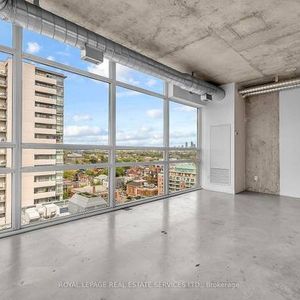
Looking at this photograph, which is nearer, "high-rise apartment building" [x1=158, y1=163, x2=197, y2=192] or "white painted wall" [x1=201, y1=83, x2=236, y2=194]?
"high-rise apartment building" [x1=158, y1=163, x2=197, y2=192]

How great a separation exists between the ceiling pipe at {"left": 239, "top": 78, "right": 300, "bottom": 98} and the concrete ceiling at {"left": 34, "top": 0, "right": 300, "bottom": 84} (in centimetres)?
48

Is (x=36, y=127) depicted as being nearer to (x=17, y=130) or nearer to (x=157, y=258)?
(x=17, y=130)

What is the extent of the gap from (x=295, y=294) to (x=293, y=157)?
4991 mm

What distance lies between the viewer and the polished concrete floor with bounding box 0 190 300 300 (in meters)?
1.98

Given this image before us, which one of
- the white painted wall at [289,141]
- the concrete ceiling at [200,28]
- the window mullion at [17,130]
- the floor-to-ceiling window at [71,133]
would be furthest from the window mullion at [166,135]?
the window mullion at [17,130]

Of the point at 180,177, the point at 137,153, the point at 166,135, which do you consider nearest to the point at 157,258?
the point at 137,153

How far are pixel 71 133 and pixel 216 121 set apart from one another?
175 inches

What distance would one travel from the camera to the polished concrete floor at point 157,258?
1979 mm

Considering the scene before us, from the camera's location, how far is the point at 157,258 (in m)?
2.56

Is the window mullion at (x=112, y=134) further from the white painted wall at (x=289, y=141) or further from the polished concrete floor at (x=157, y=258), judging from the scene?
the white painted wall at (x=289, y=141)

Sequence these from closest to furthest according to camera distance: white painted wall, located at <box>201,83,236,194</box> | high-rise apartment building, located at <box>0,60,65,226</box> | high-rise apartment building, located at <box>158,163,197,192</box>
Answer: high-rise apartment building, located at <box>0,60,65,226</box>
high-rise apartment building, located at <box>158,163,197,192</box>
white painted wall, located at <box>201,83,236,194</box>

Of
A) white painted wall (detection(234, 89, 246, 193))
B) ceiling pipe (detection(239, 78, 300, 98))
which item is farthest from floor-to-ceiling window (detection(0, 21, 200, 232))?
ceiling pipe (detection(239, 78, 300, 98))

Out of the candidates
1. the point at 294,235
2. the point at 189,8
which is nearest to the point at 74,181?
the point at 189,8

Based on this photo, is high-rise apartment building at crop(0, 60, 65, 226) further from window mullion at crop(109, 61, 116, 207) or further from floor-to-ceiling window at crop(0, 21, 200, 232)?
window mullion at crop(109, 61, 116, 207)
